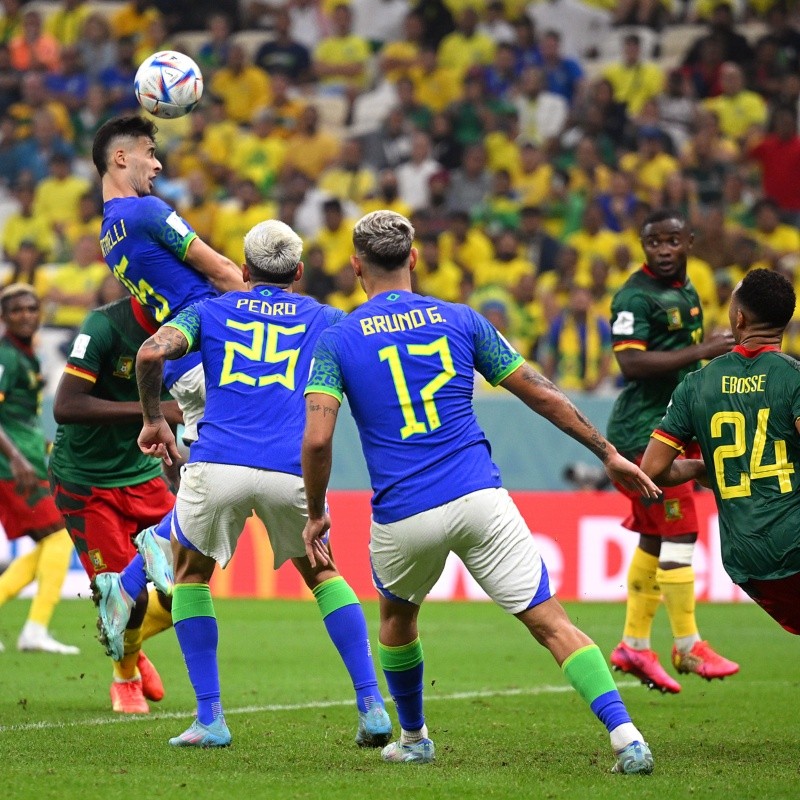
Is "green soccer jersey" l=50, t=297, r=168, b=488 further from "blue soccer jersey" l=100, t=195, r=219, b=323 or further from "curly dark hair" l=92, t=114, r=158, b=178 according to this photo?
"curly dark hair" l=92, t=114, r=158, b=178

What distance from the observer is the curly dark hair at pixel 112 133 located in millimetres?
7770

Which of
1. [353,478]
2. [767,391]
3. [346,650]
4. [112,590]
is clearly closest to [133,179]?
[112,590]

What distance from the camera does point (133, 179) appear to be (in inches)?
306

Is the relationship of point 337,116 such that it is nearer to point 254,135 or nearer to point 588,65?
point 254,135

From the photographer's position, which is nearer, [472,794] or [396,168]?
[472,794]

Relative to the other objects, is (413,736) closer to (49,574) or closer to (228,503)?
(228,503)

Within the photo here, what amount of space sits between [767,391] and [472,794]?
205cm

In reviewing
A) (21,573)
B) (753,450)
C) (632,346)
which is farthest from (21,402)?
(753,450)

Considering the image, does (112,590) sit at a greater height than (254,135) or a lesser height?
lesser

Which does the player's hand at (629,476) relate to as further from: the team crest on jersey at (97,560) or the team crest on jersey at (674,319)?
the team crest on jersey at (97,560)

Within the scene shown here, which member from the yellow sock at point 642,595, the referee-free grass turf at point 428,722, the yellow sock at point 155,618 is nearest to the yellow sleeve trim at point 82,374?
the yellow sock at point 155,618

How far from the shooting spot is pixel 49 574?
35.7 feet

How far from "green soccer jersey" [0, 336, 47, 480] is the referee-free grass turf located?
1.52m

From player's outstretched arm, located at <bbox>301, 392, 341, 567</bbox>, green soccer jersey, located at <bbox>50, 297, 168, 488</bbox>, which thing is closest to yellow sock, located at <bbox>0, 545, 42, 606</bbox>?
green soccer jersey, located at <bbox>50, 297, 168, 488</bbox>
